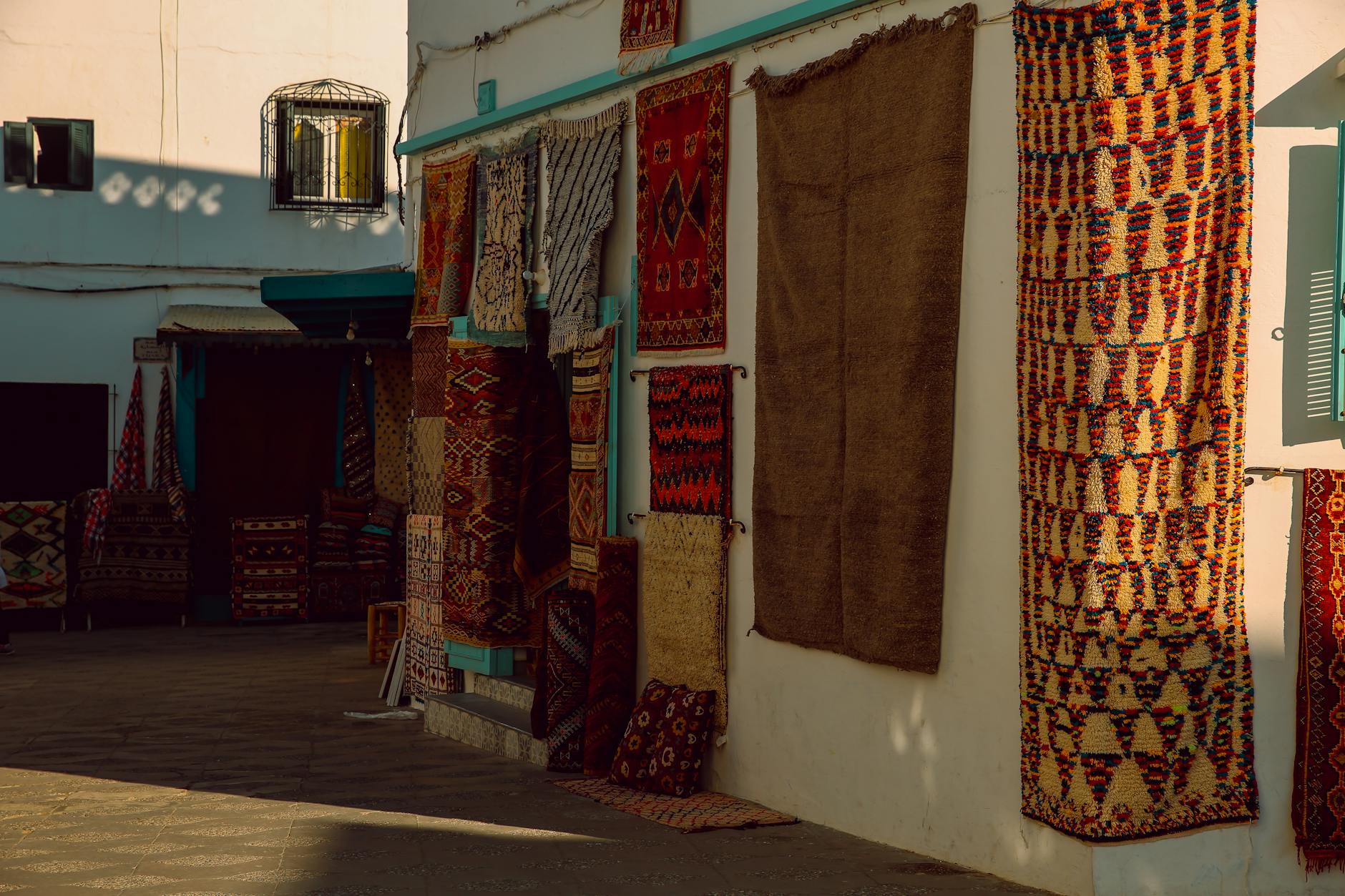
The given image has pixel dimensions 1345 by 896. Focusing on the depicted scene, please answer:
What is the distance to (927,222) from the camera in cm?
552

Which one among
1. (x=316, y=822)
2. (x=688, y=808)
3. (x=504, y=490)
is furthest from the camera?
(x=504, y=490)

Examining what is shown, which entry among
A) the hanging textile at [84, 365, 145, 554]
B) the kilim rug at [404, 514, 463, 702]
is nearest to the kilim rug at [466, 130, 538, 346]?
the kilim rug at [404, 514, 463, 702]

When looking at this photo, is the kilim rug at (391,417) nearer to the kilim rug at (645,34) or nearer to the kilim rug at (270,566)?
the kilim rug at (270,566)

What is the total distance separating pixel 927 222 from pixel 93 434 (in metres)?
10.6

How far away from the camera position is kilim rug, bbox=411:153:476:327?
8828mm

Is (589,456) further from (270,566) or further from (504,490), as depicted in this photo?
(270,566)

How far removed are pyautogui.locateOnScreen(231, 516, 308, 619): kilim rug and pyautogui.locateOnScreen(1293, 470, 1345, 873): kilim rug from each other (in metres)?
9.95

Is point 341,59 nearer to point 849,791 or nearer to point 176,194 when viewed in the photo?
point 176,194

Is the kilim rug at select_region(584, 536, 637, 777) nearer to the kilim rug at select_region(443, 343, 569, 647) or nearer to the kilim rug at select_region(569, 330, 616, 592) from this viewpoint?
the kilim rug at select_region(569, 330, 616, 592)

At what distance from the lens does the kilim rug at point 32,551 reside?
Result: 12.8 metres

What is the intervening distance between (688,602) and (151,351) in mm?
8918

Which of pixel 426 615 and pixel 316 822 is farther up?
pixel 426 615

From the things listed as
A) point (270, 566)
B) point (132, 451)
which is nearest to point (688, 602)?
point (270, 566)

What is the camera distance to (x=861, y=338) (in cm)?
584
